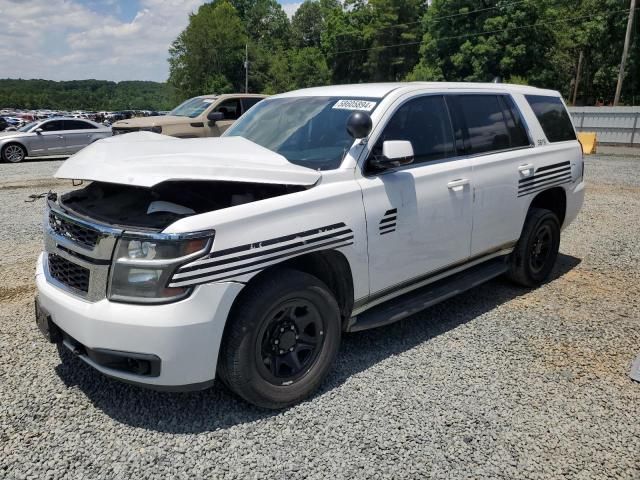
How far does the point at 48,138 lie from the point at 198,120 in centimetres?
720

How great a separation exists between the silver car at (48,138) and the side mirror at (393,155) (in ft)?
52.6

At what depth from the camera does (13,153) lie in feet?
52.4

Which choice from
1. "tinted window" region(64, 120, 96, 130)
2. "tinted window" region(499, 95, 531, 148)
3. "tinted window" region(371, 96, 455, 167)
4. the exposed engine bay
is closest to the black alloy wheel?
the exposed engine bay

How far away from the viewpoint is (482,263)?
466 centimetres

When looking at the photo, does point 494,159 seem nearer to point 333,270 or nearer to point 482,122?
point 482,122

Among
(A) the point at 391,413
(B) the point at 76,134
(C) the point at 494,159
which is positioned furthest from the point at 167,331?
(B) the point at 76,134

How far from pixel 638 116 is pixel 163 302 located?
81.9ft

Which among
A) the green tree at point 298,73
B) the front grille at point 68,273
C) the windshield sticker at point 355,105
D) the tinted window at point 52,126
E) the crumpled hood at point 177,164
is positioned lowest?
the front grille at point 68,273

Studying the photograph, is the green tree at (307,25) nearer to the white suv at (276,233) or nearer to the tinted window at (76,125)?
the tinted window at (76,125)

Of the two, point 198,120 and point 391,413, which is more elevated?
point 198,120

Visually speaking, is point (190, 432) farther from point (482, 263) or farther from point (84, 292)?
point (482, 263)

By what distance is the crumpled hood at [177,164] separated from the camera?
8.87 feet

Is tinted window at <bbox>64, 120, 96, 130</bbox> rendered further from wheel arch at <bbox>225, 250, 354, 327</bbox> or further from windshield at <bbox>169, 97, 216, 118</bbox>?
wheel arch at <bbox>225, 250, 354, 327</bbox>

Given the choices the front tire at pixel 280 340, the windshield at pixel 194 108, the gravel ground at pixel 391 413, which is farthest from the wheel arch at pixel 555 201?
the windshield at pixel 194 108
